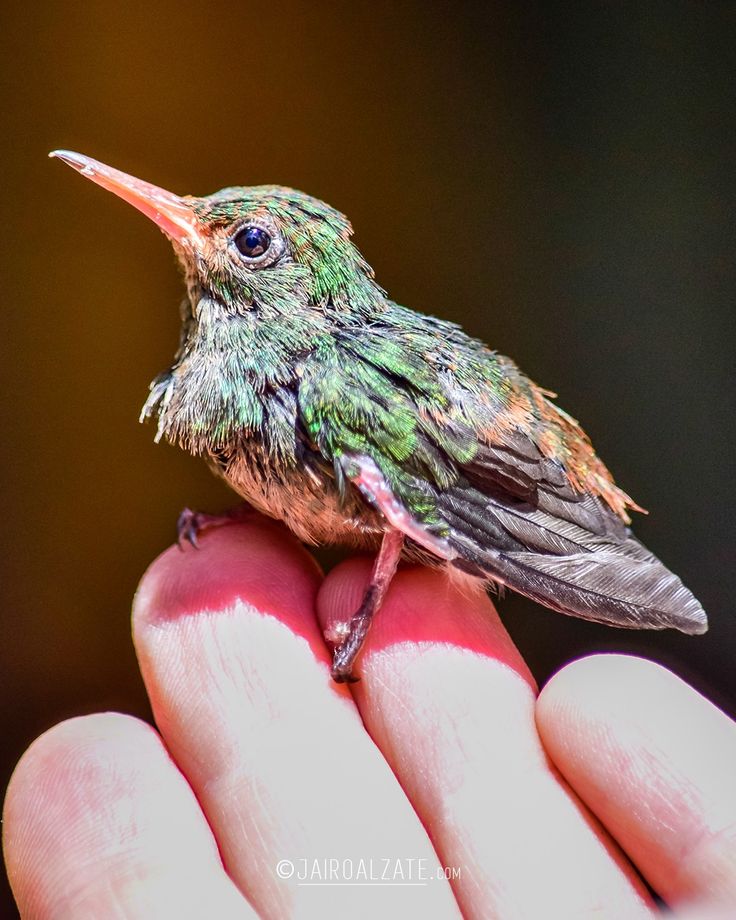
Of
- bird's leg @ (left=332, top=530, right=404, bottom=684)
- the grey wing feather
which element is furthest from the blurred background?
bird's leg @ (left=332, top=530, right=404, bottom=684)

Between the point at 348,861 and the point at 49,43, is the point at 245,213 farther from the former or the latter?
the point at 348,861

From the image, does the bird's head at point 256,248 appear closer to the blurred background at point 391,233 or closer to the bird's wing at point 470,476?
the bird's wing at point 470,476

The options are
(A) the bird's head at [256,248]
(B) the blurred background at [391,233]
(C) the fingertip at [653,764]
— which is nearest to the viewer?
(C) the fingertip at [653,764]

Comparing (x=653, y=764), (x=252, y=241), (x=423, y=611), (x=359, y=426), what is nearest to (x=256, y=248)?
(x=252, y=241)

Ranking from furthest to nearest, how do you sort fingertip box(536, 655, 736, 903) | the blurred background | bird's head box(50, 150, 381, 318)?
the blurred background
bird's head box(50, 150, 381, 318)
fingertip box(536, 655, 736, 903)

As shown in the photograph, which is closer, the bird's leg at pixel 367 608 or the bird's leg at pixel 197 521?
the bird's leg at pixel 367 608

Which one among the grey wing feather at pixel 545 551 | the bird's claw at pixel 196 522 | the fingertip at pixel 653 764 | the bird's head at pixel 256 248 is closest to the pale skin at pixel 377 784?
the fingertip at pixel 653 764

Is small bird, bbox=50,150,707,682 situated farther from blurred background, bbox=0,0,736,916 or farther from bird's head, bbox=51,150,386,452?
blurred background, bbox=0,0,736,916
